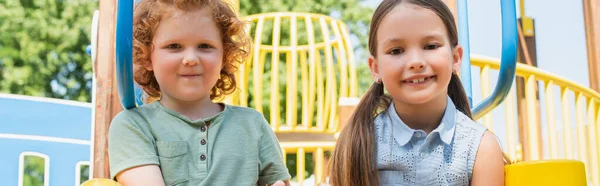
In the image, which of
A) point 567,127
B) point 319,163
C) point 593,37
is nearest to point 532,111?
point 567,127

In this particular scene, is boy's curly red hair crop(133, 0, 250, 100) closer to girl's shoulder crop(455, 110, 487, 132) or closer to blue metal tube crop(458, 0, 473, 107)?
girl's shoulder crop(455, 110, 487, 132)

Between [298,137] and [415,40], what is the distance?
1.64 m

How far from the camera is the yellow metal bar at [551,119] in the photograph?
288 centimetres

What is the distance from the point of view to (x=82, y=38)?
7129mm

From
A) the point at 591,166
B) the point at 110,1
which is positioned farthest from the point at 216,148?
the point at 591,166

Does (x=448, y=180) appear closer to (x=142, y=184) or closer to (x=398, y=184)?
(x=398, y=184)

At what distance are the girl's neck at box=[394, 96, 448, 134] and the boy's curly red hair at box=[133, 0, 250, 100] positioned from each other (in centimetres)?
34

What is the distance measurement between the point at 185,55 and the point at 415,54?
398 millimetres

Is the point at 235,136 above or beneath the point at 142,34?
beneath

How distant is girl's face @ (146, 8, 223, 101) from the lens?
1.13 meters

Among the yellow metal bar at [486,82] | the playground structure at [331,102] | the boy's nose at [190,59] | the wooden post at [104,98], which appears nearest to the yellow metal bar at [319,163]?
the playground structure at [331,102]

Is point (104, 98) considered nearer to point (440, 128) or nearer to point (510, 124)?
point (440, 128)

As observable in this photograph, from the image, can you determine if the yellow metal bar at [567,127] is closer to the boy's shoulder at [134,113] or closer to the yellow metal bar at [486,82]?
the yellow metal bar at [486,82]

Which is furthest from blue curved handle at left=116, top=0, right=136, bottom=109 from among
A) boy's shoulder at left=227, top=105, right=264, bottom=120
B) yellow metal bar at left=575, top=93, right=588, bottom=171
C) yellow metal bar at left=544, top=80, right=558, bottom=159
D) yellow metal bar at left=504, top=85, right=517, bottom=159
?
yellow metal bar at left=575, top=93, right=588, bottom=171
